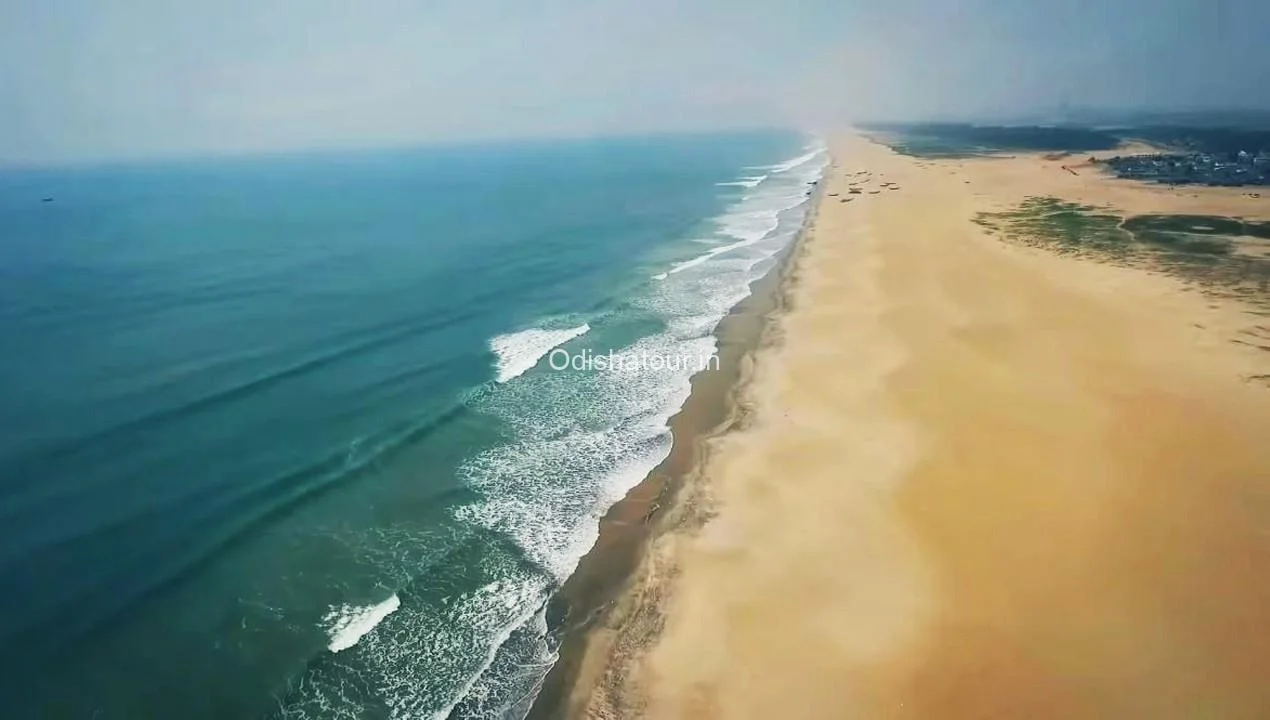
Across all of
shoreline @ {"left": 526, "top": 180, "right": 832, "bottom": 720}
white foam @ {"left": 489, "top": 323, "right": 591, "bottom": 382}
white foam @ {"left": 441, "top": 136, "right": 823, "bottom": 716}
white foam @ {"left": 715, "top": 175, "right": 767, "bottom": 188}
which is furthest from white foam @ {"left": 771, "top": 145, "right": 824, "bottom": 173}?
shoreline @ {"left": 526, "top": 180, "right": 832, "bottom": 720}

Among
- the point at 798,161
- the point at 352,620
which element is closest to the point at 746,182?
the point at 798,161

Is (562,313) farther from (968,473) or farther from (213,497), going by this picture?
(968,473)

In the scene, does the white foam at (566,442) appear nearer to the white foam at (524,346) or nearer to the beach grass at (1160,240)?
the white foam at (524,346)

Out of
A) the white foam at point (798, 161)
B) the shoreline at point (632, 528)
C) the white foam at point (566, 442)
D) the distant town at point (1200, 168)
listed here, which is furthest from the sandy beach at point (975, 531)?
the white foam at point (798, 161)

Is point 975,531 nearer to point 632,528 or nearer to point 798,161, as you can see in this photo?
point 632,528

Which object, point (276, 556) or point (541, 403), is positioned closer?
point (276, 556)

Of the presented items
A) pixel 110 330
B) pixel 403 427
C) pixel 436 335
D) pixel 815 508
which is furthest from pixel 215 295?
pixel 815 508
